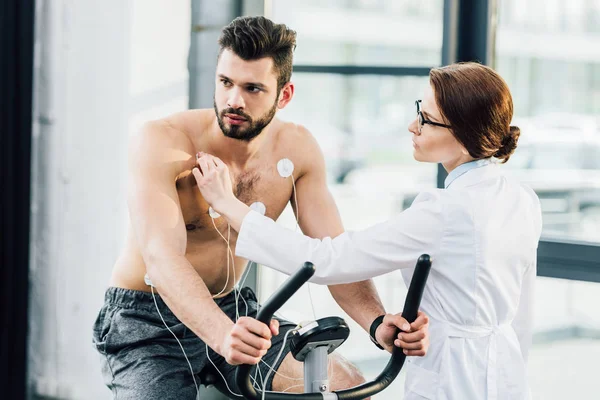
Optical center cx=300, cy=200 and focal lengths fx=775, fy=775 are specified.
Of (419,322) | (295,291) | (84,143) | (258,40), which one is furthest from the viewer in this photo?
(84,143)

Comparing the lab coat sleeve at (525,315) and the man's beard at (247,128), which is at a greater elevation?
the man's beard at (247,128)

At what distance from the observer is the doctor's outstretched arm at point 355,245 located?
1604 millimetres

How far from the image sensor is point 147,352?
1983 mm

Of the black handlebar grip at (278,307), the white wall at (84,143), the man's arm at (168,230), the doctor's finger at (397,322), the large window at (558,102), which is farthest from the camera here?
the white wall at (84,143)

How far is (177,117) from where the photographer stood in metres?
2.08

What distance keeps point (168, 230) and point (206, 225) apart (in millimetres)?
260

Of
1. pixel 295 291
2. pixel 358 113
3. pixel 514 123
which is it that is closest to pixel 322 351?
pixel 295 291

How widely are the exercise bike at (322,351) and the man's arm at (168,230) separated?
0.14m

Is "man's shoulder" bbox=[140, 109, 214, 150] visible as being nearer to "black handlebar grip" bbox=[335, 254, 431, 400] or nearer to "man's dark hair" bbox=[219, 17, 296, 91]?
"man's dark hair" bbox=[219, 17, 296, 91]

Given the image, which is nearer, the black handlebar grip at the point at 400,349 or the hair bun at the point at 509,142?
the black handlebar grip at the point at 400,349

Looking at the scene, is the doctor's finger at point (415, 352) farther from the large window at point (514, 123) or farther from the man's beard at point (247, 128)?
the large window at point (514, 123)

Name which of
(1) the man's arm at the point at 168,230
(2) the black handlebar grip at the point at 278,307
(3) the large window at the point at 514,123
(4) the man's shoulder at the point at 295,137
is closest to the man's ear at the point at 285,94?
(4) the man's shoulder at the point at 295,137

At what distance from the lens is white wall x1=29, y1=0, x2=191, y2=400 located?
2.91 meters

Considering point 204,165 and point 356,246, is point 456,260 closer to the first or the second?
point 356,246
